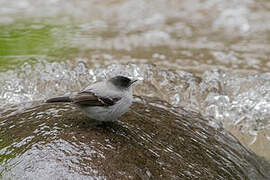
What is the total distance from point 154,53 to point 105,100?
5621mm

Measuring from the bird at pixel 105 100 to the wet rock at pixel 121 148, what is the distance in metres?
0.17

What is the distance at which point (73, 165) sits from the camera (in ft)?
10.5

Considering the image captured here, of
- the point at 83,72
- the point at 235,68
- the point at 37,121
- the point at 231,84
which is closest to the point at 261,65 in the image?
the point at 235,68

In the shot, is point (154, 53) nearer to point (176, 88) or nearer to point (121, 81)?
point (176, 88)

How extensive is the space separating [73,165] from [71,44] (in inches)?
229

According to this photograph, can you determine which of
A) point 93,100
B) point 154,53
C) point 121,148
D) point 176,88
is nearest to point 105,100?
point 93,100

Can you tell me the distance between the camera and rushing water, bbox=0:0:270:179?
593cm

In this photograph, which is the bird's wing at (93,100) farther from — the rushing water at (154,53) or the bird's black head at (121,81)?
the rushing water at (154,53)

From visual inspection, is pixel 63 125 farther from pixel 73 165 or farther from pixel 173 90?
pixel 173 90

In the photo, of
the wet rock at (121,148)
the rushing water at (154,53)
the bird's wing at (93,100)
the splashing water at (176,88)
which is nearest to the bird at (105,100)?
the bird's wing at (93,100)

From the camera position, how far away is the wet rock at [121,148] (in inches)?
127

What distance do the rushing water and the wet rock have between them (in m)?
0.72

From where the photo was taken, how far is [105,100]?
3766mm

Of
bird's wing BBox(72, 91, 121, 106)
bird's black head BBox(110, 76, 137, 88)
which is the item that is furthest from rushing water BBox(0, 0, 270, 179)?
bird's black head BBox(110, 76, 137, 88)
